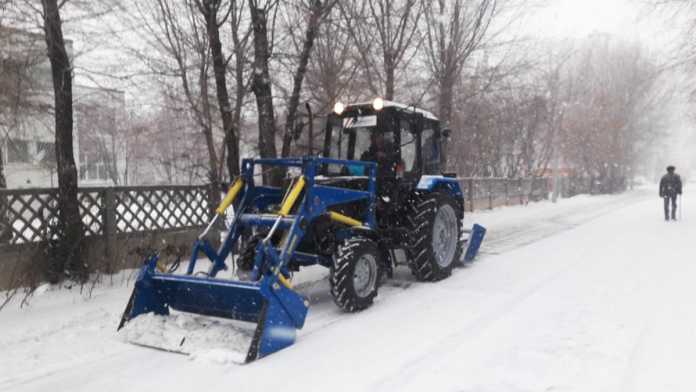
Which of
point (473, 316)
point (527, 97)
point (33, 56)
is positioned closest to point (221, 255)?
point (473, 316)

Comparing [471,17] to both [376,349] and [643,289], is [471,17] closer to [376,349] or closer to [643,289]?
[643,289]

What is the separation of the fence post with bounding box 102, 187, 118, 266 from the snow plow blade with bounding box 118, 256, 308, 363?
2567mm

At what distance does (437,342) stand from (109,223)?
5.05 metres

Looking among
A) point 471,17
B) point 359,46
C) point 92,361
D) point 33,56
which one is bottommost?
point 92,361

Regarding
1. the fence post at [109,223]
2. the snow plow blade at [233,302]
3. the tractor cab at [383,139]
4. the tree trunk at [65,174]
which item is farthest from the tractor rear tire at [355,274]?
the fence post at [109,223]

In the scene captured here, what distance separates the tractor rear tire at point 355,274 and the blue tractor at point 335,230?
1 centimetres

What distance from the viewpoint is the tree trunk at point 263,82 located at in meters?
7.94

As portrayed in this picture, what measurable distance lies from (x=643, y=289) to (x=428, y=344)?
328cm

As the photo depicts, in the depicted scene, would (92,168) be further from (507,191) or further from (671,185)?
(671,185)

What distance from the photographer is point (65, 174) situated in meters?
6.36

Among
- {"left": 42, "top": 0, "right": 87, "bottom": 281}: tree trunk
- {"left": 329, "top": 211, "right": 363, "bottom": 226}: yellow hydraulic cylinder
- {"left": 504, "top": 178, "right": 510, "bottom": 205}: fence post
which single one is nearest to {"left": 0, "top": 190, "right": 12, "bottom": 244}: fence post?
{"left": 42, "top": 0, "right": 87, "bottom": 281}: tree trunk

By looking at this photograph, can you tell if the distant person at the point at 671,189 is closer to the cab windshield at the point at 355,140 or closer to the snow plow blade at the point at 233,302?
the cab windshield at the point at 355,140

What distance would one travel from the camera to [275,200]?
5.86 metres

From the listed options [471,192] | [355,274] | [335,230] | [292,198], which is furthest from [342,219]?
[471,192]
